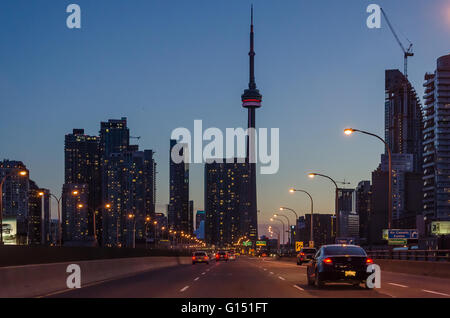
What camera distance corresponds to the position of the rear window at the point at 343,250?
2158 centimetres

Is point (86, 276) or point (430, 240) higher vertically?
point (86, 276)

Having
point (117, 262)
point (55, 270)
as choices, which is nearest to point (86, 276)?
point (55, 270)

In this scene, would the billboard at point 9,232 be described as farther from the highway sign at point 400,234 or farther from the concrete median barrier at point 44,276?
the concrete median barrier at point 44,276

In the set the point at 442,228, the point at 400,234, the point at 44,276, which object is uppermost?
the point at 44,276

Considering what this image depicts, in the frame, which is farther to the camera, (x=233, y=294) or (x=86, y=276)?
(x=86, y=276)

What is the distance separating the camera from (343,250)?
2181 cm

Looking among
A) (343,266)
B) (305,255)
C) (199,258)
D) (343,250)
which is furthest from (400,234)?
(343,266)

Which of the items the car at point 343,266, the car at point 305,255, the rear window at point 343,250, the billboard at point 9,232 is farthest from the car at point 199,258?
the billboard at point 9,232

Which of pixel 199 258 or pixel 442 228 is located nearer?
pixel 199 258

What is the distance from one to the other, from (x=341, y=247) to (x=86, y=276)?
1155cm

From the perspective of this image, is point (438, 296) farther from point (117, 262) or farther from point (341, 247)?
point (117, 262)

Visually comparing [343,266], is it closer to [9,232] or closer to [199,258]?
[199,258]
